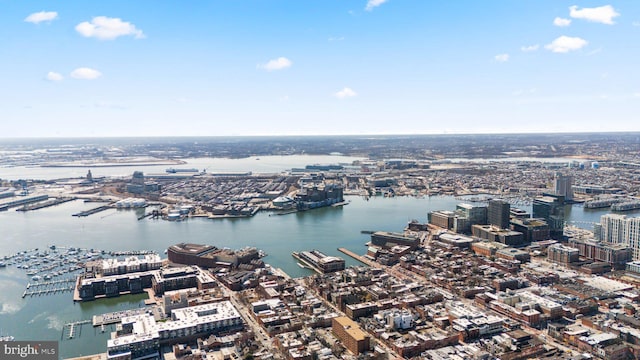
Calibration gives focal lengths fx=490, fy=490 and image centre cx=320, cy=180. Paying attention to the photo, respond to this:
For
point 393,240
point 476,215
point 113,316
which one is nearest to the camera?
point 113,316

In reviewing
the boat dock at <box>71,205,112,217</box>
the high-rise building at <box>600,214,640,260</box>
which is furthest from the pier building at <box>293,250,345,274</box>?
the boat dock at <box>71,205,112,217</box>

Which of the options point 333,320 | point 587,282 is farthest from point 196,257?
point 587,282

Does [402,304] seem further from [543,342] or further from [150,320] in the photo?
[150,320]

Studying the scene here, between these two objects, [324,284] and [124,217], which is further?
[124,217]

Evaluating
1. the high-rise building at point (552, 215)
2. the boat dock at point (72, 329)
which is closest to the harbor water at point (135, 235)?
the boat dock at point (72, 329)

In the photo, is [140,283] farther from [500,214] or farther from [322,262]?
[500,214]

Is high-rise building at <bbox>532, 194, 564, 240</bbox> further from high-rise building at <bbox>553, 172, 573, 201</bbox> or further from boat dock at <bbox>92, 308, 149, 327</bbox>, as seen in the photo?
boat dock at <bbox>92, 308, 149, 327</bbox>

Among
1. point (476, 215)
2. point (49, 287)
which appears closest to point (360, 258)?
point (476, 215)

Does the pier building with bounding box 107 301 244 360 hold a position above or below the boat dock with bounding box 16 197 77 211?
below
